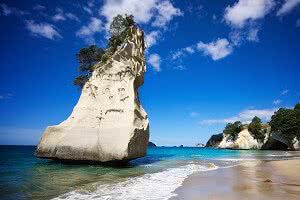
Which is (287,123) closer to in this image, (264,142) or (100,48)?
(264,142)

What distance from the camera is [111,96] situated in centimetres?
2370

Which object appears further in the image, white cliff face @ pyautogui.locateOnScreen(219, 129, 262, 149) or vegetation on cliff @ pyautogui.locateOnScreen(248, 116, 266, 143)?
white cliff face @ pyautogui.locateOnScreen(219, 129, 262, 149)

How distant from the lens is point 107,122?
22.5 metres

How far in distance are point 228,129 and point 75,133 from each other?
83228mm

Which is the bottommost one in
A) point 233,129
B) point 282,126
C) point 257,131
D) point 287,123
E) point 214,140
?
point 282,126

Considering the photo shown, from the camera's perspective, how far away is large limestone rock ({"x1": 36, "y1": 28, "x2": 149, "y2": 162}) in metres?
21.3

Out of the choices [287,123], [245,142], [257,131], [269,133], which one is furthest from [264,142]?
[287,123]

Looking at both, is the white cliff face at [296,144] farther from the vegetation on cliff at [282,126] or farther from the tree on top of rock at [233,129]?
the tree on top of rock at [233,129]

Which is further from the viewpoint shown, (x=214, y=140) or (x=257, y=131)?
(x=214, y=140)

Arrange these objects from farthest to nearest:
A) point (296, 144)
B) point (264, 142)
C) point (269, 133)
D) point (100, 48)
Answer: point (264, 142) < point (269, 133) < point (296, 144) < point (100, 48)

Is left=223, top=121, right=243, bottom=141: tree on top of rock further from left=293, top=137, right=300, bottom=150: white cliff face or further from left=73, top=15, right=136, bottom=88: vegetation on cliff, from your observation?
left=73, top=15, right=136, bottom=88: vegetation on cliff

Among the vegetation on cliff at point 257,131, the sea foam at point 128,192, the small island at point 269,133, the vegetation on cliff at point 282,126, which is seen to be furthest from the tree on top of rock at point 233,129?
the sea foam at point 128,192

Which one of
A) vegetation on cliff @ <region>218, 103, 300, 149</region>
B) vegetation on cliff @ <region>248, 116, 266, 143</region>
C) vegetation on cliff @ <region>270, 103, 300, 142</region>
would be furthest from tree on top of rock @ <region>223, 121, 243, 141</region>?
vegetation on cliff @ <region>270, 103, 300, 142</region>

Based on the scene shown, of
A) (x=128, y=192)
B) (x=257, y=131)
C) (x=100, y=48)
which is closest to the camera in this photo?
(x=128, y=192)
